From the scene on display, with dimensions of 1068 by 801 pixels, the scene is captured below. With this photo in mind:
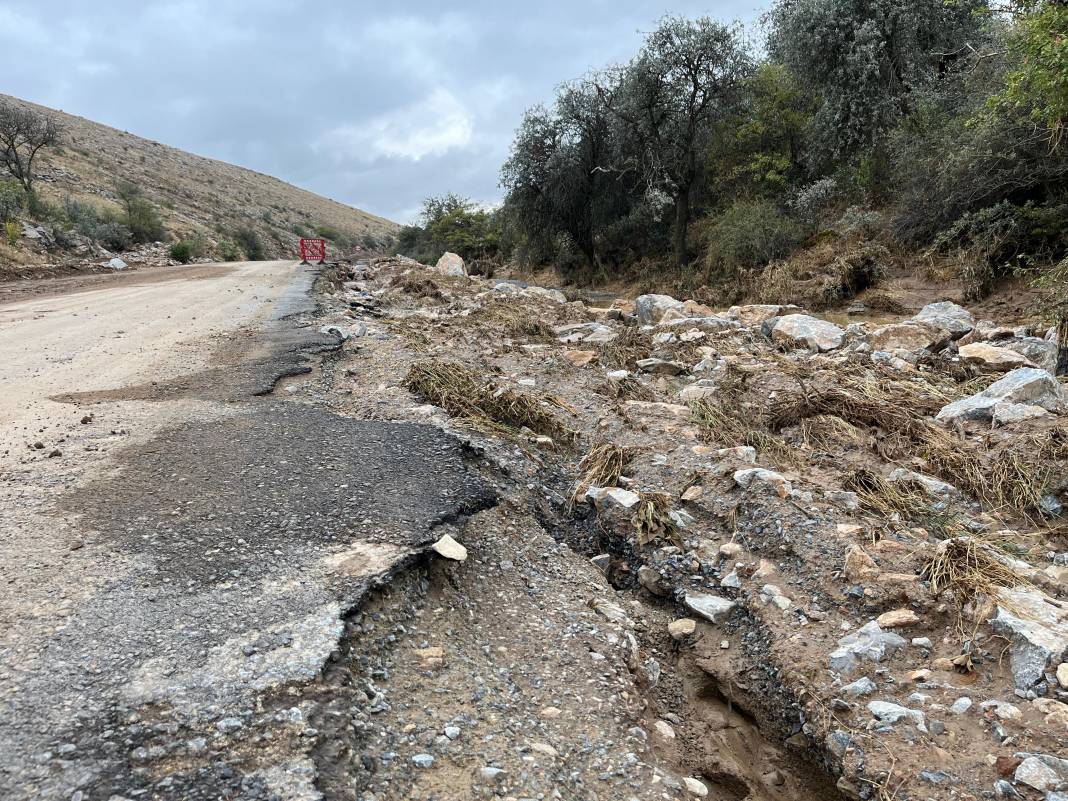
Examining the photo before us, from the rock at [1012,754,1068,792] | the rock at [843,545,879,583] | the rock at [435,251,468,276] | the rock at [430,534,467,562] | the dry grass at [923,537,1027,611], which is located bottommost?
the rock at [1012,754,1068,792]

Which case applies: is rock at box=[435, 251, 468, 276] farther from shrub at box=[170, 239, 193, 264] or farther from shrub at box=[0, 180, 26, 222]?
shrub at box=[0, 180, 26, 222]

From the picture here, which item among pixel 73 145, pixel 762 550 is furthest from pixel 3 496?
pixel 73 145

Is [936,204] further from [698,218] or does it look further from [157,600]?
[157,600]

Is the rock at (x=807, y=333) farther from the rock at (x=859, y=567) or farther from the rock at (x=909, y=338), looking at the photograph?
the rock at (x=859, y=567)

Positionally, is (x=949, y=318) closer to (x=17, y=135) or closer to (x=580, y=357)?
(x=580, y=357)

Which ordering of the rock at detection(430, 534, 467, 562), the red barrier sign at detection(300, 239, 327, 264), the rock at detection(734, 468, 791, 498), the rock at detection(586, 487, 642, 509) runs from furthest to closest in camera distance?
the red barrier sign at detection(300, 239, 327, 264)
the rock at detection(586, 487, 642, 509)
the rock at detection(734, 468, 791, 498)
the rock at detection(430, 534, 467, 562)

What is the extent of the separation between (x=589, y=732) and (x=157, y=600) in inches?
64.2

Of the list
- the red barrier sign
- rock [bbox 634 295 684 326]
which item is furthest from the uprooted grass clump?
the red barrier sign

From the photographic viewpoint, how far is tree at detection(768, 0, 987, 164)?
12.9 meters

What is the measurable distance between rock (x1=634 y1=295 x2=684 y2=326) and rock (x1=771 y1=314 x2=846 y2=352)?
2.38 meters

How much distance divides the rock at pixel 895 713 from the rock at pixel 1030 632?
39 cm

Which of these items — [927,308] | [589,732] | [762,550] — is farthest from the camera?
[927,308]

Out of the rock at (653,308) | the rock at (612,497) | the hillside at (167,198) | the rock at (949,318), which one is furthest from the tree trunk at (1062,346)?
the hillside at (167,198)

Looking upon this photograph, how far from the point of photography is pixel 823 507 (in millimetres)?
3420
